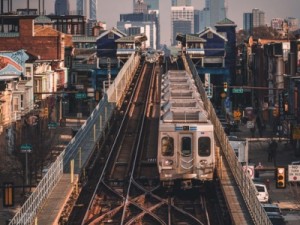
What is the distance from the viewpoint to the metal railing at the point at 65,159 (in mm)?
22375

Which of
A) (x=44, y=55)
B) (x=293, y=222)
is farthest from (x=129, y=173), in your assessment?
(x=44, y=55)

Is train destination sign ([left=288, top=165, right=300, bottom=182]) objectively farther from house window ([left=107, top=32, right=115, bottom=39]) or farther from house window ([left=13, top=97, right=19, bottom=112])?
house window ([left=107, top=32, right=115, bottom=39])

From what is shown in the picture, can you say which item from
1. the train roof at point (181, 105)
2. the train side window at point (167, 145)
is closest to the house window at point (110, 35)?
the train roof at point (181, 105)

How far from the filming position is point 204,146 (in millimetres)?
28469

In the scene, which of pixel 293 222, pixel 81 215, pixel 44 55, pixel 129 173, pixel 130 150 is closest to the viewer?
pixel 81 215

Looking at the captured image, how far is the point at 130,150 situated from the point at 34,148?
8.79 metres

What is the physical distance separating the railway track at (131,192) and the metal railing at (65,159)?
2.85ft

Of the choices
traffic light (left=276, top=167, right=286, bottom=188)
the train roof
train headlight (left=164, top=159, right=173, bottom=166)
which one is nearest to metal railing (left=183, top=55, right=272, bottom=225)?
traffic light (left=276, top=167, right=286, bottom=188)

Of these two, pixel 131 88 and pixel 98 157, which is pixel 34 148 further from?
pixel 131 88

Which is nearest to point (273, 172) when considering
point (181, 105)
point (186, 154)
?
point (181, 105)

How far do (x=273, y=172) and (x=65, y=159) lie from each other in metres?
20.9

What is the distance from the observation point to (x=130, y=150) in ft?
132

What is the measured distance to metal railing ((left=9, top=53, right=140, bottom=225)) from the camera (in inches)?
881

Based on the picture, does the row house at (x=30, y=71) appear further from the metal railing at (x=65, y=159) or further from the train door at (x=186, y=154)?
the train door at (x=186, y=154)
